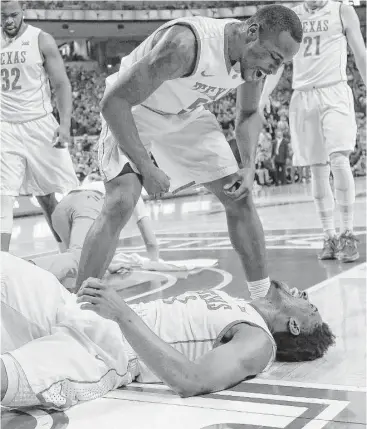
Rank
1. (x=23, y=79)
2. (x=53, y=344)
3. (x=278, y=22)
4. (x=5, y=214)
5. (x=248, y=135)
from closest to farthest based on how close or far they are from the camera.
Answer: (x=53, y=344), (x=278, y=22), (x=248, y=135), (x=5, y=214), (x=23, y=79)

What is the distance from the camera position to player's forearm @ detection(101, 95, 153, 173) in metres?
3.07

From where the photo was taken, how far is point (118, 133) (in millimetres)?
3121

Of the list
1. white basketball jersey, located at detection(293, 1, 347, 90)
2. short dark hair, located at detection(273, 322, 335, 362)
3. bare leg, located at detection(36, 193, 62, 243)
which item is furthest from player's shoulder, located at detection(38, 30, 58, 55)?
short dark hair, located at detection(273, 322, 335, 362)

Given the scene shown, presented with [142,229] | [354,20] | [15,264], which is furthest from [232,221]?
[354,20]

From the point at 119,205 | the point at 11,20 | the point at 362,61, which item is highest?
the point at 11,20

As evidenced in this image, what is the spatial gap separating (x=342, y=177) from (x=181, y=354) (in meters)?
3.50

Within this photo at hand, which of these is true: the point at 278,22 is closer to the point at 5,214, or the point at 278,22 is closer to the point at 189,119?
the point at 189,119

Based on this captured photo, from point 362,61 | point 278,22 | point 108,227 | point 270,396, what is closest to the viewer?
point 270,396

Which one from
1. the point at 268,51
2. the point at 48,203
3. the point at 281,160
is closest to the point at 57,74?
the point at 48,203

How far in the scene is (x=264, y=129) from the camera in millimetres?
19531

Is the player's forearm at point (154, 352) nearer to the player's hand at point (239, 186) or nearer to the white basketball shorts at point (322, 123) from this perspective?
the player's hand at point (239, 186)

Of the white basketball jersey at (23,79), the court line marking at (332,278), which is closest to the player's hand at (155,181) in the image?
the court line marking at (332,278)

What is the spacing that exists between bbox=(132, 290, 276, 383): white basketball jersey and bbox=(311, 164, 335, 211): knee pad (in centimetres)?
312

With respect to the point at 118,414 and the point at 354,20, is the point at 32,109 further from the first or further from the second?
the point at 118,414
